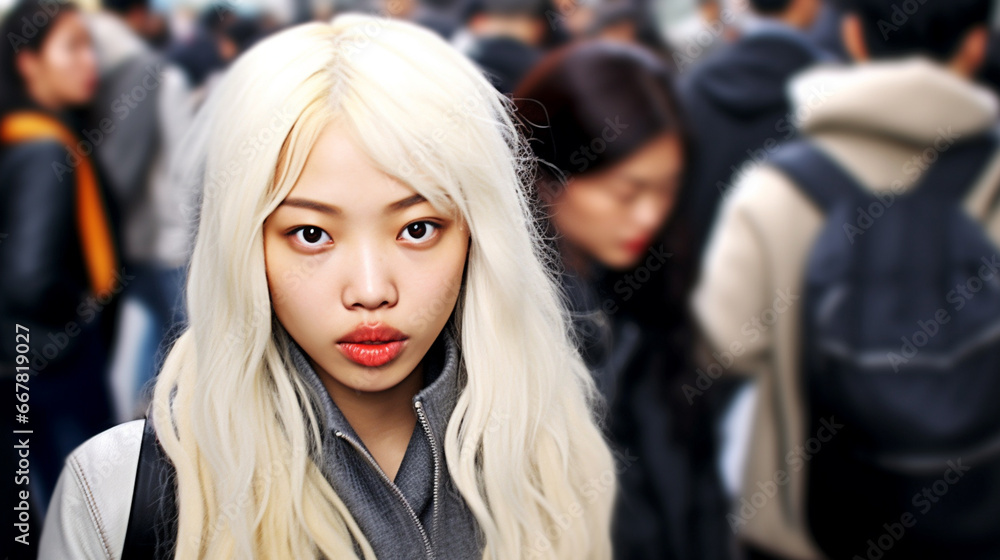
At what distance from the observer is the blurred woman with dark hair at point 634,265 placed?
1.94m

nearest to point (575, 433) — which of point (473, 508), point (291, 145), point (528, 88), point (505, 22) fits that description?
point (473, 508)

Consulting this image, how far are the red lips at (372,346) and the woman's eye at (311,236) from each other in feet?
0.32

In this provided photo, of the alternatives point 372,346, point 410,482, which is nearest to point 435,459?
point 410,482

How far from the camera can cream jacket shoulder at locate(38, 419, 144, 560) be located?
796 millimetres

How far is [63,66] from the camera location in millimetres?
1901

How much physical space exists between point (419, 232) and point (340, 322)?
0.12 metres

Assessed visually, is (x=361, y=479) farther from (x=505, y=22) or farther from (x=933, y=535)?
(x=933, y=535)

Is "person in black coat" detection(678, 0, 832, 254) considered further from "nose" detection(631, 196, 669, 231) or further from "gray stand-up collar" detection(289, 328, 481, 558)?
"gray stand-up collar" detection(289, 328, 481, 558)

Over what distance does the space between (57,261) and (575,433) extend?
4.86 feet

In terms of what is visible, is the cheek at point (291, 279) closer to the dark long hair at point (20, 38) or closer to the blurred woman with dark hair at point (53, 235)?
the blurred woman with dark hair at point (53, 235)

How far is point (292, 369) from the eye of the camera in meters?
0.86

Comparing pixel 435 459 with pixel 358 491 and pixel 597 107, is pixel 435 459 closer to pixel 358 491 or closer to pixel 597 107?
pixel 358 491

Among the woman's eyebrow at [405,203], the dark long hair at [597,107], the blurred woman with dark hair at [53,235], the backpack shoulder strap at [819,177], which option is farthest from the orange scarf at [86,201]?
the backpack shoulder strap at [819,177]

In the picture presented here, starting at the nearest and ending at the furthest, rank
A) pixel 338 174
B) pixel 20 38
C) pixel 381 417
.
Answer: pixel 338 174
pixel 381 417
pixel 20 38
